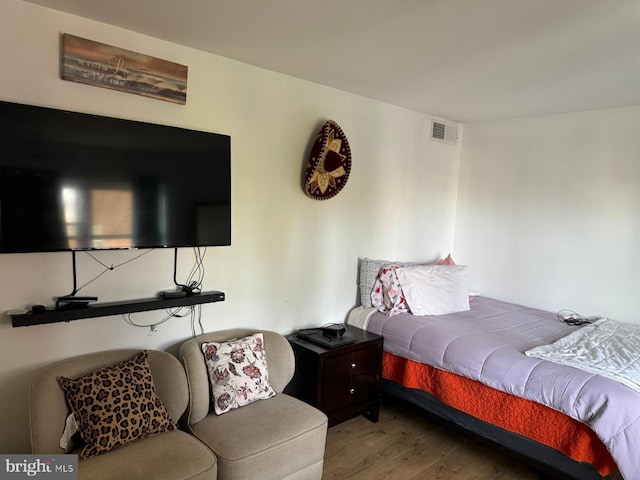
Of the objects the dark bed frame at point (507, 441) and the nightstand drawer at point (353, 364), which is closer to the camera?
the dark bed frame at point (507, 441)

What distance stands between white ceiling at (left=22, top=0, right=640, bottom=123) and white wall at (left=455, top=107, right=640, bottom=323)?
0.50 m

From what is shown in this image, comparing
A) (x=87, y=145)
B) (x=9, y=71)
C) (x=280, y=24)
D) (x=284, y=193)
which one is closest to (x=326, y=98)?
(x=284, y=193)

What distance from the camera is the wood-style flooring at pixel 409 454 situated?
248cm

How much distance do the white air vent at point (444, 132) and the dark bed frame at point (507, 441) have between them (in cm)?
232

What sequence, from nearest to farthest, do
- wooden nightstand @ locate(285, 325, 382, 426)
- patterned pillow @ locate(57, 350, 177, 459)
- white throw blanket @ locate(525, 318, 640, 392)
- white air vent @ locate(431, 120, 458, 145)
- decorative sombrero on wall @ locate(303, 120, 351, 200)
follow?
patterned pillow @ locate(57, 350, 177, 459) < white throw blanket @ locate(525, 318, 640, 392) < wooden nightstand @ locate(285, 325, 382, 426) < decorative sombrero on wall @ locate(303, 120, 351, 200) < white air vent @ locate(431, 120, 458, 145)

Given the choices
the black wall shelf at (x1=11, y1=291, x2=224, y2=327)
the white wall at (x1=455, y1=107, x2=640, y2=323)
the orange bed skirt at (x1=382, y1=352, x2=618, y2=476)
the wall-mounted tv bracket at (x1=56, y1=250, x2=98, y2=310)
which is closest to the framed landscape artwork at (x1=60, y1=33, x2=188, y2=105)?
the wall-mounted tv bracket at (x1=56, y1=250, x2=98, y2=310)

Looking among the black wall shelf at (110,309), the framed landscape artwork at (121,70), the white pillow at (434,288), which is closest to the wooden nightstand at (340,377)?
Result: the white pillow at (434,288)

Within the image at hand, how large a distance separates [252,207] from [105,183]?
0.94m

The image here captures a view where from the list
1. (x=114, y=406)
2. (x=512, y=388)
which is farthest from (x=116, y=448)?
(x=512, y=388)

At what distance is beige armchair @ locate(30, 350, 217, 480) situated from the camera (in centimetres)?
169

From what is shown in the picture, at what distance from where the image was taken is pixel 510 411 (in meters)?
2.41

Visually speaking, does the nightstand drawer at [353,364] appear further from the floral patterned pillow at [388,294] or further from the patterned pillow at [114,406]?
the patterned pillow at [114,406]

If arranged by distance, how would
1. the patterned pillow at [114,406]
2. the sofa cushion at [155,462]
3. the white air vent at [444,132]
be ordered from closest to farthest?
the sofa cushion at [155,462]
the patterned pillow at [114,406]
the white air vent at [444,132]

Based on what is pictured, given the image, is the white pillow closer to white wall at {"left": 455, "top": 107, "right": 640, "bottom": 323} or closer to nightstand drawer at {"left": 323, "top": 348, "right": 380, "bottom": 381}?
nightstand drawer at {"left": 323, "top": 348, "right": 380, "bottom": 381}
